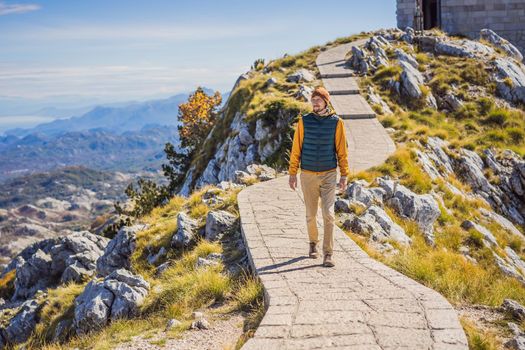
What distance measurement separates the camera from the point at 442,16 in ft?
113

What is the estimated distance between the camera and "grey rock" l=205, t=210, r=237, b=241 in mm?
11078

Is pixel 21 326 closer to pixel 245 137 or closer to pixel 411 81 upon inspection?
pixel 245 137

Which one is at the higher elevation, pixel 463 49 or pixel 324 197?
pixel 463 49

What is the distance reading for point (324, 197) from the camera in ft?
26.7


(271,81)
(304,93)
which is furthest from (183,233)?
(271,81)

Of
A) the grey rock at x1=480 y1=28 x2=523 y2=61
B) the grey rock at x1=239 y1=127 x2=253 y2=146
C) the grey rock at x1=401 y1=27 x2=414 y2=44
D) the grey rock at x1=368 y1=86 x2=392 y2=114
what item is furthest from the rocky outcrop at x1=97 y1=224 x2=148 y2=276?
the grey rock at x1=480 y1=28 x2=523 y2=61

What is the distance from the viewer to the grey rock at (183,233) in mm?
11359

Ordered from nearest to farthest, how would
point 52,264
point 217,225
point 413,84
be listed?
point 217,225
point 52,264
point 413,84

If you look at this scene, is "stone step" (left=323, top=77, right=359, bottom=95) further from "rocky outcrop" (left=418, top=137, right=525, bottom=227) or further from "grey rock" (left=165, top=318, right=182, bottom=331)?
"grey rock" (left=165, top=318, right=182, bottom=331)

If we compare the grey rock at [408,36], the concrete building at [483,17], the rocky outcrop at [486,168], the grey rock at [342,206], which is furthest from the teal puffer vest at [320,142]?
the concrete building at [483,17]

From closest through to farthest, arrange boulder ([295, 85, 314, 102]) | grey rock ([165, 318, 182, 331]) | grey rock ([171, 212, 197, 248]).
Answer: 1. grey rock ([165, 318, 182, 331])
2. grey rock ([171, 212, 197, 248])
3. boulder ([295, 85, 314, 102])

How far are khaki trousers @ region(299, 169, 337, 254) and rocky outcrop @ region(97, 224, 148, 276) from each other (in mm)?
6027

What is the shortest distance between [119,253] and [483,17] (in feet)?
104

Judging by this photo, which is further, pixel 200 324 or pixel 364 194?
pixel 364 194
